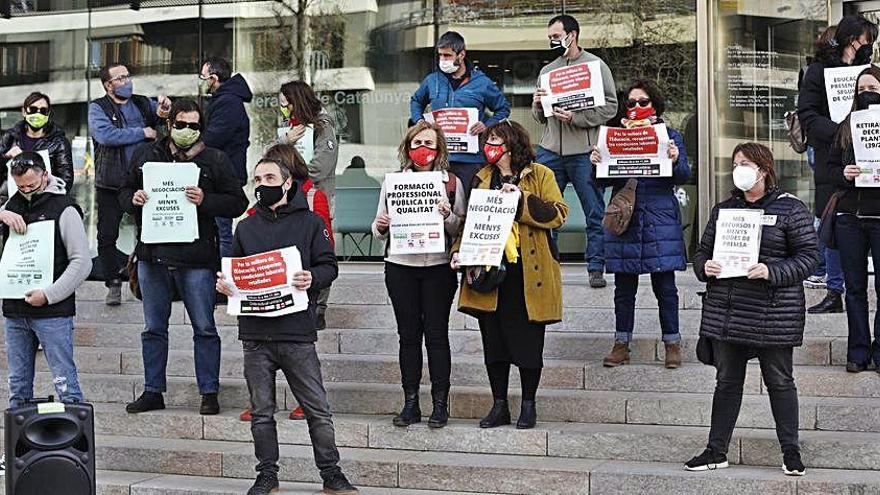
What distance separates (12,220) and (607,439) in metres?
4.06

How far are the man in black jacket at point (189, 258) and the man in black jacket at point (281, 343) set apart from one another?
4.04 ft

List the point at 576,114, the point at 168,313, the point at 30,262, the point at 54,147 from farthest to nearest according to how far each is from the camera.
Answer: the point at 54,147 < the point at 576,114 < the point at 168,313 < the point at 30,262

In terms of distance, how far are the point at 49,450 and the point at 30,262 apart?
6.47ft

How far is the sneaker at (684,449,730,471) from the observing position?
7.57 meters

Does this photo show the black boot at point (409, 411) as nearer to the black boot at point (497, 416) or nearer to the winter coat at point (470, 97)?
the black boot at point (497, 416)

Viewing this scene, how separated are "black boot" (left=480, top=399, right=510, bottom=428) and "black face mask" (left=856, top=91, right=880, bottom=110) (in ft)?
9.48

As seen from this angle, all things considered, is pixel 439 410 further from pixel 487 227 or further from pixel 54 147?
pixel 54 147

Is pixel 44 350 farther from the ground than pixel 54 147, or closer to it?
closer to it

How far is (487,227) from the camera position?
812 centimetres

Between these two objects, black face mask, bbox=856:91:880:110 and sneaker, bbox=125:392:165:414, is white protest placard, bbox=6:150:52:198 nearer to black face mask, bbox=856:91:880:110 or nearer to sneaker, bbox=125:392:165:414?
sneaker, bbox=125:392:165:414

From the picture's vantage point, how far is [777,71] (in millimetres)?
12922

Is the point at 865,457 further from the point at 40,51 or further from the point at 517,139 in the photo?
the point at 40,51

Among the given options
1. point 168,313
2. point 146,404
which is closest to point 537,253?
point 168,313

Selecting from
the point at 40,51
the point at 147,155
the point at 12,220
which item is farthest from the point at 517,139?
the point at 40,51
